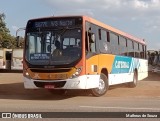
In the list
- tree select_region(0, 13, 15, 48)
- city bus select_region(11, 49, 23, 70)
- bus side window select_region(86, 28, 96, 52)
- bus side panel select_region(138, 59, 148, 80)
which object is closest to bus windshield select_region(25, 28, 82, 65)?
bus side window select_region(86, 28, 96, 52)

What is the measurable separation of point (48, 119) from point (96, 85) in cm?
676

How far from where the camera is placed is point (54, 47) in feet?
51.1

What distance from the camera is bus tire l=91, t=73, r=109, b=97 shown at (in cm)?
1718

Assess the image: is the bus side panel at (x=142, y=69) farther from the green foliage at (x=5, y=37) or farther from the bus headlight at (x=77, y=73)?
the green foliage at (x=5, y=37)

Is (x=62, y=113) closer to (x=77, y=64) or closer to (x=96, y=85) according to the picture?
(x=77, y=64)

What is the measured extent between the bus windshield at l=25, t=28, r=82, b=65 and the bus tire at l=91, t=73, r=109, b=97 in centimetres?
243

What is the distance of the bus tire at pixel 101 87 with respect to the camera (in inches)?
676

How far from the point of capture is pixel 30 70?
Answer: 15.7 meters

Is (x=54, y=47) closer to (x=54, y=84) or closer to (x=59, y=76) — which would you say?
(x=59, y=76)

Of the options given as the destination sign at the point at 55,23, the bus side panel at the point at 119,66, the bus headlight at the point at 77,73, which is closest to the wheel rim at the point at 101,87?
the bus side panel at the point at 119,66

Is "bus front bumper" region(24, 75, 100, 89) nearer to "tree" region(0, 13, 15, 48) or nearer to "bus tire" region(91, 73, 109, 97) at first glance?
"bus tire" region(91, 73, 109, 97)

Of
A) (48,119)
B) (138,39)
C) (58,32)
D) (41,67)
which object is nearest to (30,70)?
(41,67)

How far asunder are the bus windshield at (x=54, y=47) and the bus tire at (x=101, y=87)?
95.7 inches

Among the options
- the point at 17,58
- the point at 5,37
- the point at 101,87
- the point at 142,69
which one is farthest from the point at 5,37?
the point at 101,87
